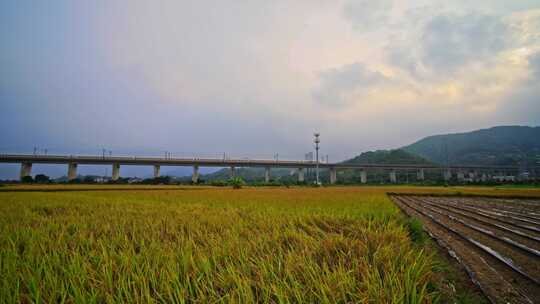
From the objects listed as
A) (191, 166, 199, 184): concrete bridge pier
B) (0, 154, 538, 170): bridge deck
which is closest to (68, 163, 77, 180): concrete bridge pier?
(0, 154, 538, 170): bridge deck

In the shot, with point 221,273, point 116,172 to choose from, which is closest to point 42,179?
point 116,172

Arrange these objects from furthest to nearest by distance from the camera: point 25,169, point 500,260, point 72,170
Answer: point 72,170, point 25,169, point 500,260

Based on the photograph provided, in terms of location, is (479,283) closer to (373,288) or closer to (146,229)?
(373,288)

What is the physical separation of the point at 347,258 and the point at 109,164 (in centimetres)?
6298

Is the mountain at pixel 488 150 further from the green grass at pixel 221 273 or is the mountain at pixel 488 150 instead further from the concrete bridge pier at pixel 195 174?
the green grass at pixel 221 273

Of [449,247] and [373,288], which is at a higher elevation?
[373,288]

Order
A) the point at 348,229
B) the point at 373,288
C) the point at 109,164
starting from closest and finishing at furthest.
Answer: the point at 373,288 < the point at 348,229 < the point at 109,164

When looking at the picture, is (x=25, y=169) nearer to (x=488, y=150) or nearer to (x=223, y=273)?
(x=223, y=273)

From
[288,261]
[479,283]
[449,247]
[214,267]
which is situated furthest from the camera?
[449,247]

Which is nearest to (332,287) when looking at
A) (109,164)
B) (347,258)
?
(347,258)

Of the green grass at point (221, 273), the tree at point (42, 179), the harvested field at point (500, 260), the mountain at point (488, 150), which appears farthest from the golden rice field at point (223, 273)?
the mountain at point (488, 150)

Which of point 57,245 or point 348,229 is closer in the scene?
point 57,245

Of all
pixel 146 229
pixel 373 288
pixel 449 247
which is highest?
pixel 373 288

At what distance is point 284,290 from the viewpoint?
1.62 metres
